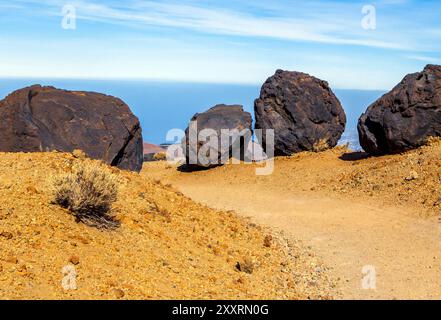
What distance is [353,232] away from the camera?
13.4 metres

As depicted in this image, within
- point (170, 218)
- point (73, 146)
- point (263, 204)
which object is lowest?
point (263, 204)

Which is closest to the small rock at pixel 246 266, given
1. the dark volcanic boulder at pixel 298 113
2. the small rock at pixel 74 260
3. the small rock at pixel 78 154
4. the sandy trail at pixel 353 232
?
the sandy trail at pixel 353 232

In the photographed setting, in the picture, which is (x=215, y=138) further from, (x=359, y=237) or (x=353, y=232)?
(x=359, y=237)

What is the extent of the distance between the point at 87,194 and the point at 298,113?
18.5m

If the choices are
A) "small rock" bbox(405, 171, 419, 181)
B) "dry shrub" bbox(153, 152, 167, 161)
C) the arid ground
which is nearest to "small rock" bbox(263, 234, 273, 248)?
the arid ground

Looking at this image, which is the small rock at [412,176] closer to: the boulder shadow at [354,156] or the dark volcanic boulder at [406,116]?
the dark volcanic boulder at [406,116]

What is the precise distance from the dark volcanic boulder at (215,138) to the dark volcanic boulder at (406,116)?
6.02m

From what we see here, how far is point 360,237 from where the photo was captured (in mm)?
12914

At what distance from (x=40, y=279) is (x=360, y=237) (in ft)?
27.7

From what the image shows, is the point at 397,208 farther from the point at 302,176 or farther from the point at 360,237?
the point at 302,176

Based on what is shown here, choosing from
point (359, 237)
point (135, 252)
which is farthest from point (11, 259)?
point (359, 237)

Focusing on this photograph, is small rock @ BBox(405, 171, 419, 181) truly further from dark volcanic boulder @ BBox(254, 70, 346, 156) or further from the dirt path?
dark volcanic boulder @ BBox(254, 70, 346, 156)
